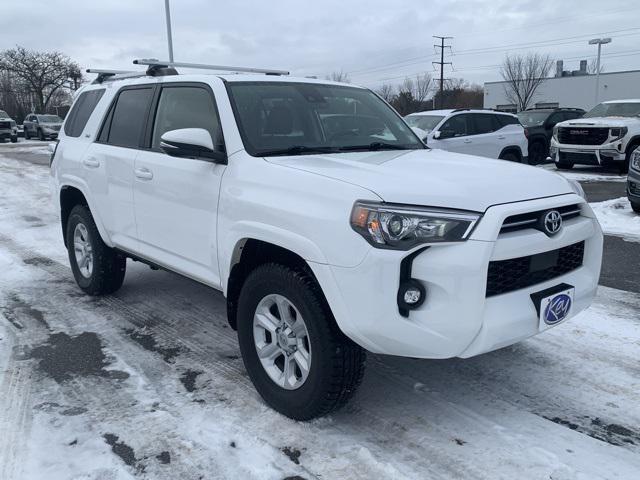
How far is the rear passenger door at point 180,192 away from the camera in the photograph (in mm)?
3709

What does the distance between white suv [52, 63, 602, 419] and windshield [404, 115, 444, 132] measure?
8.25 m

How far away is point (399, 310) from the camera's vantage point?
2717 millimetres

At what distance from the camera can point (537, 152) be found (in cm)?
1802

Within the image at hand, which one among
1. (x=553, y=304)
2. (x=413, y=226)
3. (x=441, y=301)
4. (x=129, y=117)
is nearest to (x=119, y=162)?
(x=129, y=117)

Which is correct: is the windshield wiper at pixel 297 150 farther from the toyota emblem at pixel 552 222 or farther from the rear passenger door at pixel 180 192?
the toyota emblem at pixel 552 222

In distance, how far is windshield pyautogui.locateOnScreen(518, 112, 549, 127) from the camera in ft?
59.1

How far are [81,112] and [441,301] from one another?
433 cm

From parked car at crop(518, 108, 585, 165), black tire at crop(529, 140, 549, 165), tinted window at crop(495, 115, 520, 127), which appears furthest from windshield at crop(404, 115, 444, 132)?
black tire at crop(529, 140, 549, 165)

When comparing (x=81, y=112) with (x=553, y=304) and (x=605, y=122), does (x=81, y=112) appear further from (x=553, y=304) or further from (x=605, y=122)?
(x=605, y=122)

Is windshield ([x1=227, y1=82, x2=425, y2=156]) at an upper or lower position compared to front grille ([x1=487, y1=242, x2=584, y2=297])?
upper

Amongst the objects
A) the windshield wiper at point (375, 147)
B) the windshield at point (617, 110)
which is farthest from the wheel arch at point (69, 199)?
the windshield at point (617, 110)

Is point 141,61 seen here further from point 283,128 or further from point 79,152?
point 283,128

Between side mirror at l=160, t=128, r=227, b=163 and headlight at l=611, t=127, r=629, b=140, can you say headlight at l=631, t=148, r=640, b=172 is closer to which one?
headlight at l=611, t=127, r=629, b=140

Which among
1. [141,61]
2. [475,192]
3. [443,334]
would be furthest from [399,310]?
[141,61]
